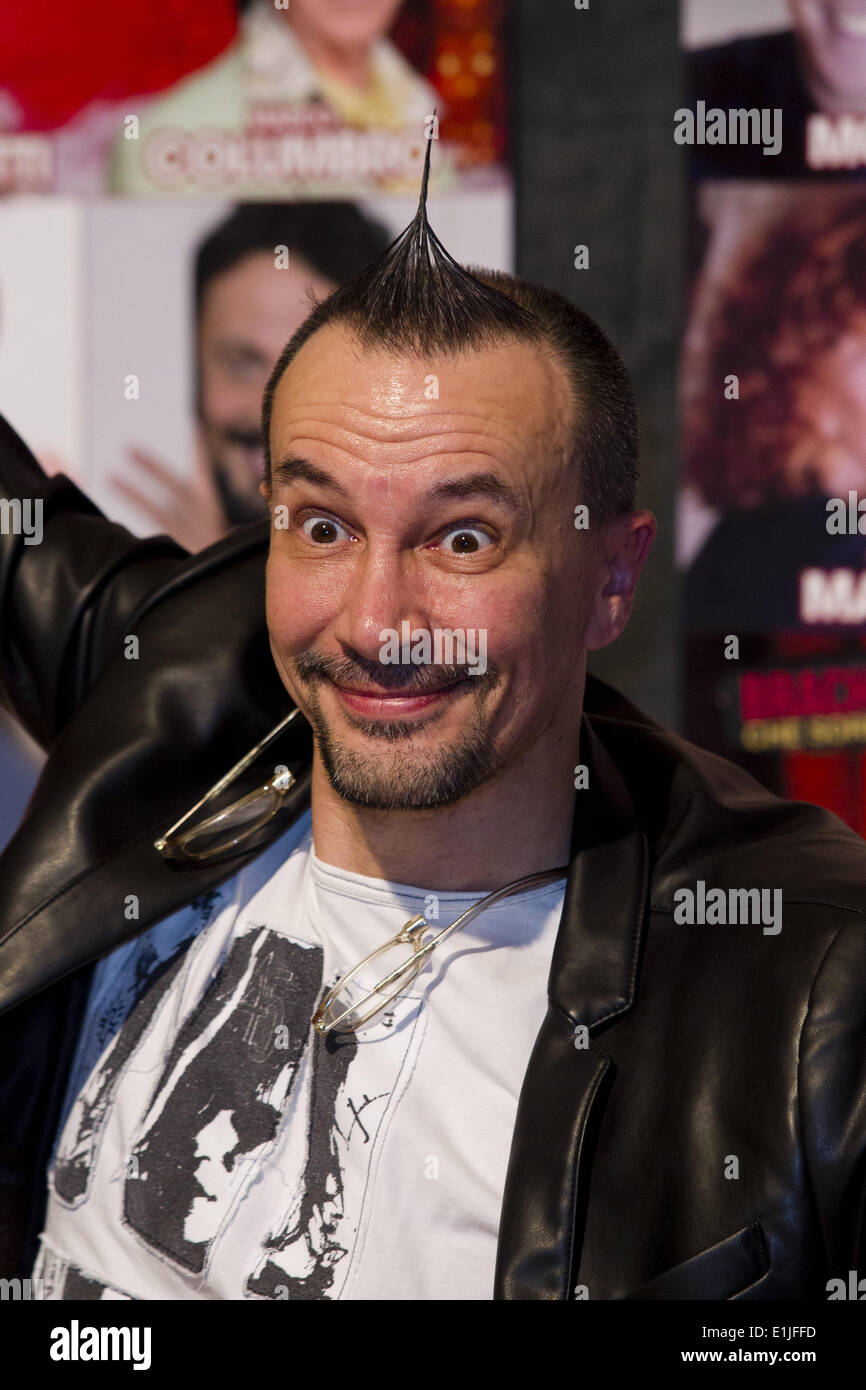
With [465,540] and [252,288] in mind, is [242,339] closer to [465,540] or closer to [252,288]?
[252,288]

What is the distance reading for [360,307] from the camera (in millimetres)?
1392

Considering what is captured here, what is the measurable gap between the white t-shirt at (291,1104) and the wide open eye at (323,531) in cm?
37

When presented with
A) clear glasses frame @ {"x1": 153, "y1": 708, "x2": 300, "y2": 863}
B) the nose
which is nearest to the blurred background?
clear glasses frame @ {"x1": 153, "y1": 708, "x2": 300, "y2": 863}

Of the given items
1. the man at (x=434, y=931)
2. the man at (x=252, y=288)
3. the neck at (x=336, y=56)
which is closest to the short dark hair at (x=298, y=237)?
the man at (x=252, y=288)

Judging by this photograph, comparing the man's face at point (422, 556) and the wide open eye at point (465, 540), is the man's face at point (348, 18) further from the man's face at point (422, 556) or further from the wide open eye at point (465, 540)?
the wide open eye at point (465, 540)

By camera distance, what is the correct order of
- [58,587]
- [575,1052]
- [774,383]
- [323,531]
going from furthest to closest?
[774,383] < [58,587] < [323,531] < [575,1052]

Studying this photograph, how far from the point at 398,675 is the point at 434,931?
287mm

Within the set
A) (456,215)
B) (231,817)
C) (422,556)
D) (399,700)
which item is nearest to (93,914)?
(231,817)

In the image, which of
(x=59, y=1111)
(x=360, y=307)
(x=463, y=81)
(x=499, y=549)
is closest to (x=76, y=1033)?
(x=59, y=1111)

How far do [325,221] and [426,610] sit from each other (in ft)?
7.00

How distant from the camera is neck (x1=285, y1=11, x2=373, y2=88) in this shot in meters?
3.11

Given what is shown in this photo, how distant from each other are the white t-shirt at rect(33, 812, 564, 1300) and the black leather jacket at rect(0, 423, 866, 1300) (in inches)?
1.9

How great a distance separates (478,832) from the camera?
141cm

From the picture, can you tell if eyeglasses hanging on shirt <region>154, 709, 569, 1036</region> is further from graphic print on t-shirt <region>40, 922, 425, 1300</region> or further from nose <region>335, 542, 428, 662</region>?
nose <region>335, 542, 428, 662</region>
